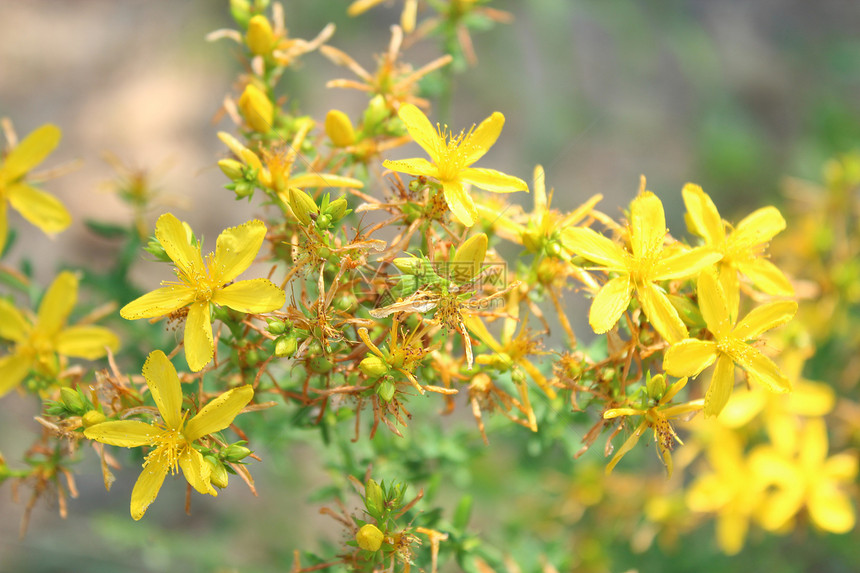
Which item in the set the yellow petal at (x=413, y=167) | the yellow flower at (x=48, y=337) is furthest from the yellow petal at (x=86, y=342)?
the yellow petal at (x=413, y=167)

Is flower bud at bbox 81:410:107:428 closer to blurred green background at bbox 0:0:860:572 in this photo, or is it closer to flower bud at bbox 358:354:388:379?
flower bud at bbox 358:354:388:379

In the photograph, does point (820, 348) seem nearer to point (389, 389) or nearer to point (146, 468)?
point (389, 389)

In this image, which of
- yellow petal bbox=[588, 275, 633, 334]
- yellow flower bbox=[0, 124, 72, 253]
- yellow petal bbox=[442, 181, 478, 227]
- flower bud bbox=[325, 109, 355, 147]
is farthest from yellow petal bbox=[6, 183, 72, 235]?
yellow petal bbox=[588, 275, 633, 334]

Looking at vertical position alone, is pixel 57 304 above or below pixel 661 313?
below

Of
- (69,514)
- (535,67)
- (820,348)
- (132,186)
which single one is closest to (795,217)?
(820,348)

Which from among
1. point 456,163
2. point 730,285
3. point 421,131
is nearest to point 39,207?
point 421,131

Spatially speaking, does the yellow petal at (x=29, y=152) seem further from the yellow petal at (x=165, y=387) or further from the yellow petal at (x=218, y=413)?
the yellow petal at (x=218, y=413)

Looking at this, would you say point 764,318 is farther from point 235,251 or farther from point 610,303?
point 235,251
